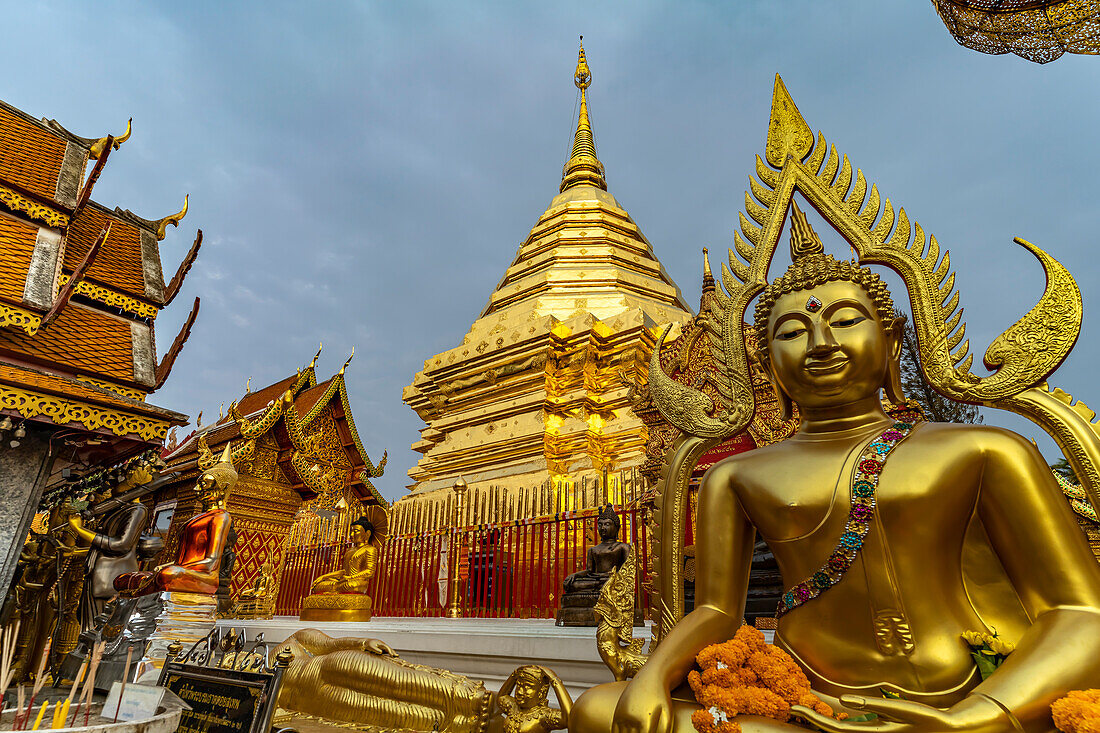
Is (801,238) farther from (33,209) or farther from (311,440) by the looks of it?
(311,440)

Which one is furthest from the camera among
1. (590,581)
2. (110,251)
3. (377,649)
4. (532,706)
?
(110,251)

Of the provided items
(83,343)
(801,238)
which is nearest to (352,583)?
(83,343)

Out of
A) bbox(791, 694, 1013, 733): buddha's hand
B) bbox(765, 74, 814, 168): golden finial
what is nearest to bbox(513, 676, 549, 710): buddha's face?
bbox(791, 694, 1013, 733): buddha's hand

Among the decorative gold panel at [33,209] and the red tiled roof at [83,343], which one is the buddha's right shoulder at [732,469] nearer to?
the red tiled roof at [83,343]

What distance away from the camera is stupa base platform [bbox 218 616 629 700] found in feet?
11.0

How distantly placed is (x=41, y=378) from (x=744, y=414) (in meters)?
5.72

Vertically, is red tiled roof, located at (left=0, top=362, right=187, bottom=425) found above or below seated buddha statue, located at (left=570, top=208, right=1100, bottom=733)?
above

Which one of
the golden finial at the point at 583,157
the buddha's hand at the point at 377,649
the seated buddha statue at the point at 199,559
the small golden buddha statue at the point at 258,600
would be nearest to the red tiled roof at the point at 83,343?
the seated buddha statue at the point at 199,559

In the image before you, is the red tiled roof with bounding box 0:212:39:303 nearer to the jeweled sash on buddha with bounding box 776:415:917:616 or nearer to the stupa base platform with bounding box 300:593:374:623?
the stupa base platform with bounding box 300:593:374:623

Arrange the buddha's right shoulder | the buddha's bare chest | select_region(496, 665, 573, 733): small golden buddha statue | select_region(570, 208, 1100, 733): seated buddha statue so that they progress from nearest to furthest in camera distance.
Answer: select_region(570, 208, 1100, 733): seated buddha statue → the buddha's bare chest → the buddha's right shoulder → select_region(496, 665, 573, 733): small golden buddha statue

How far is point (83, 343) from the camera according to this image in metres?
6.35

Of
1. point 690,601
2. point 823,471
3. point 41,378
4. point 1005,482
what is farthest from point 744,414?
point 41,378

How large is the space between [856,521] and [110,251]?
8.55m

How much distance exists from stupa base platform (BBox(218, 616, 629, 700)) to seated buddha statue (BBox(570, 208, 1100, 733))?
1.59 m
